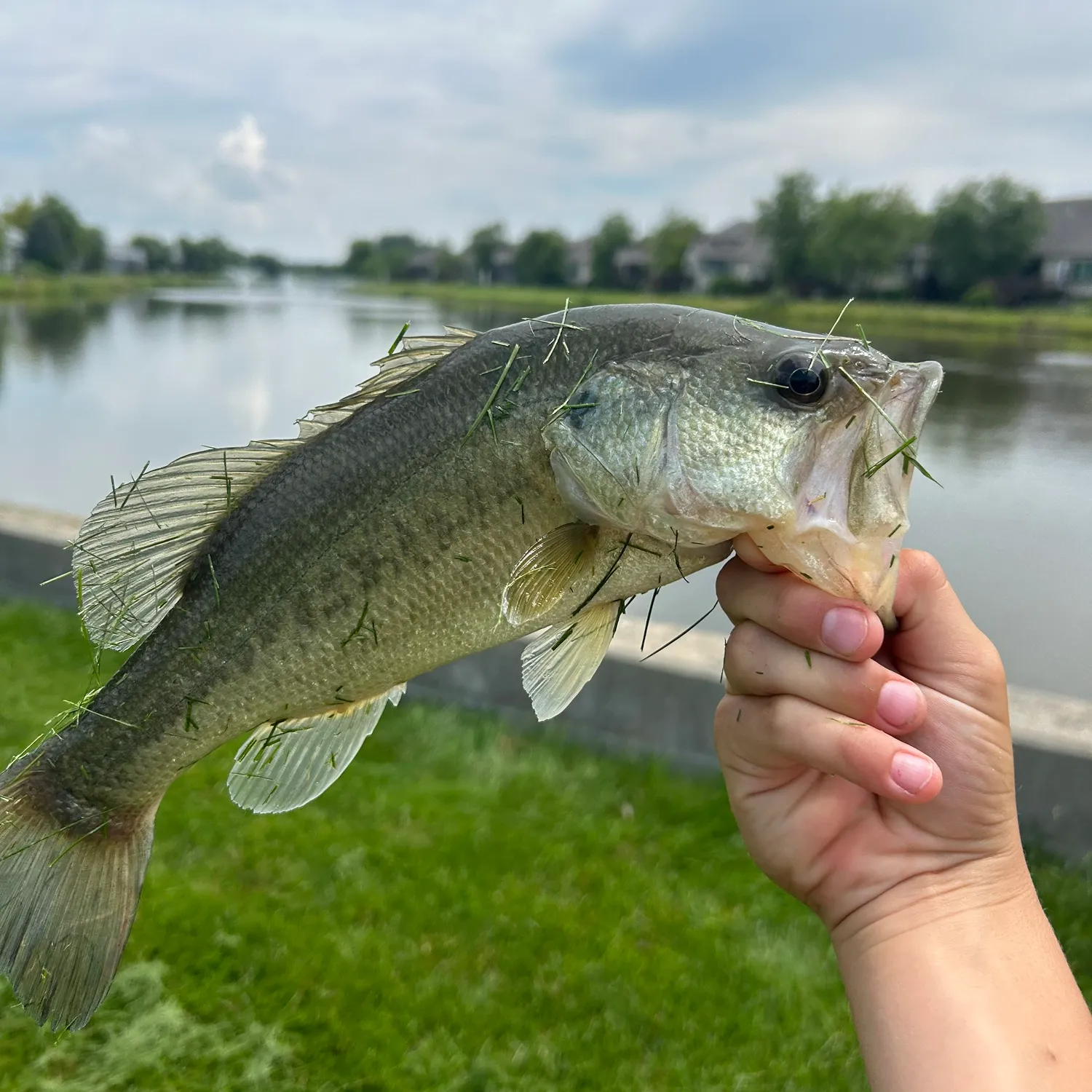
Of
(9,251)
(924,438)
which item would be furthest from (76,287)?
(924,438)

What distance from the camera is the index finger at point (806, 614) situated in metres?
1.49

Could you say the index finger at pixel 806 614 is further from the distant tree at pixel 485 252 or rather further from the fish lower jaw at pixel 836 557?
the distant tree at pixel 485 252

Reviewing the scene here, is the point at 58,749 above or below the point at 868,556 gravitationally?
below

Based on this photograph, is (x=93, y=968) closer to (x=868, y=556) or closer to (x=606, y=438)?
(x=606, y=438)

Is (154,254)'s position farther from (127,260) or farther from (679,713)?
(679,713)

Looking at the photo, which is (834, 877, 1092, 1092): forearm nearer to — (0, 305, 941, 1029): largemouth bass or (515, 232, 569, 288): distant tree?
(0, 305, 941, 1029): largemouth bass

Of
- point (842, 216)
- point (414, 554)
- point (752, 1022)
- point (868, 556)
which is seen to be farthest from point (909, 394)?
point (842, 216)

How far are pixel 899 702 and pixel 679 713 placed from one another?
3055 millimetres

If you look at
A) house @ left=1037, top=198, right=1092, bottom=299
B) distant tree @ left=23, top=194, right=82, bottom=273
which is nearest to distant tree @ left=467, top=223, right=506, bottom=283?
house @ left=1037, top=198, right=1092, bottom=299

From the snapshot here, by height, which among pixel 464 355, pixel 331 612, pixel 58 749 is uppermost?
pixel 464 355

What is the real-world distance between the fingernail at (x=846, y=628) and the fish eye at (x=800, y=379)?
0.38 m

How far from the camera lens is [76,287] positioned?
6450 centimetres

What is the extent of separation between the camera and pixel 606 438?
58.7 inches

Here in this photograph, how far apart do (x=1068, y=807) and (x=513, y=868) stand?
249 centimetres
